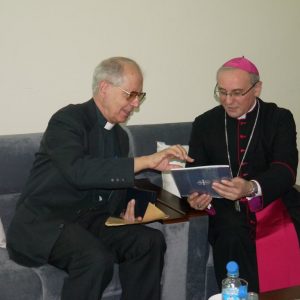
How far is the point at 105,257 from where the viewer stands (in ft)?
7.33

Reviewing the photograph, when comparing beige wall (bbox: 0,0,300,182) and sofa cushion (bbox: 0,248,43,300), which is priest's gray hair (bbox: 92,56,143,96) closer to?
beige wall (bbox: 0,0,300,182)

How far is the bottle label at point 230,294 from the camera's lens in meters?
1.75

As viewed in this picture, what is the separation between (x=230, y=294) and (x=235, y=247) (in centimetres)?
85

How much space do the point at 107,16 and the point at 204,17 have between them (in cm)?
80

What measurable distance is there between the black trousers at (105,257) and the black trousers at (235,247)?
0.35m

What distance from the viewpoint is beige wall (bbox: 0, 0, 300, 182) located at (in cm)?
301

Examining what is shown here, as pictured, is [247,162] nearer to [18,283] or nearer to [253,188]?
[253,188]

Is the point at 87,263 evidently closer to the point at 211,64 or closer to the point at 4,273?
the point at 4,273

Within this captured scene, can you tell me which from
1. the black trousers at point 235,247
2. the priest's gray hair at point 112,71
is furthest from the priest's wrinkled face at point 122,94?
the black trousers at point 235,247

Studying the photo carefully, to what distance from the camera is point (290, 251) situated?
2.64 m

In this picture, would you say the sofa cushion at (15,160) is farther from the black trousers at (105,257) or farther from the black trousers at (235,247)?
the black trousers at (235,247)

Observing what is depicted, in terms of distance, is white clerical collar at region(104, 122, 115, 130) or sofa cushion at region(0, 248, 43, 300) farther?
white clerical collar at region(104, 122, 115, 130)

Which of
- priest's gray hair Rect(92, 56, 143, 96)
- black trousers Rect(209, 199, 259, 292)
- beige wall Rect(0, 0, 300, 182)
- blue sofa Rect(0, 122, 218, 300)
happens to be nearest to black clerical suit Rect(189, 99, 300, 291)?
black trousers Rect(209, 199, 259, 292)

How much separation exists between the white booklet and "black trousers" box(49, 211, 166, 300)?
0.30 m
